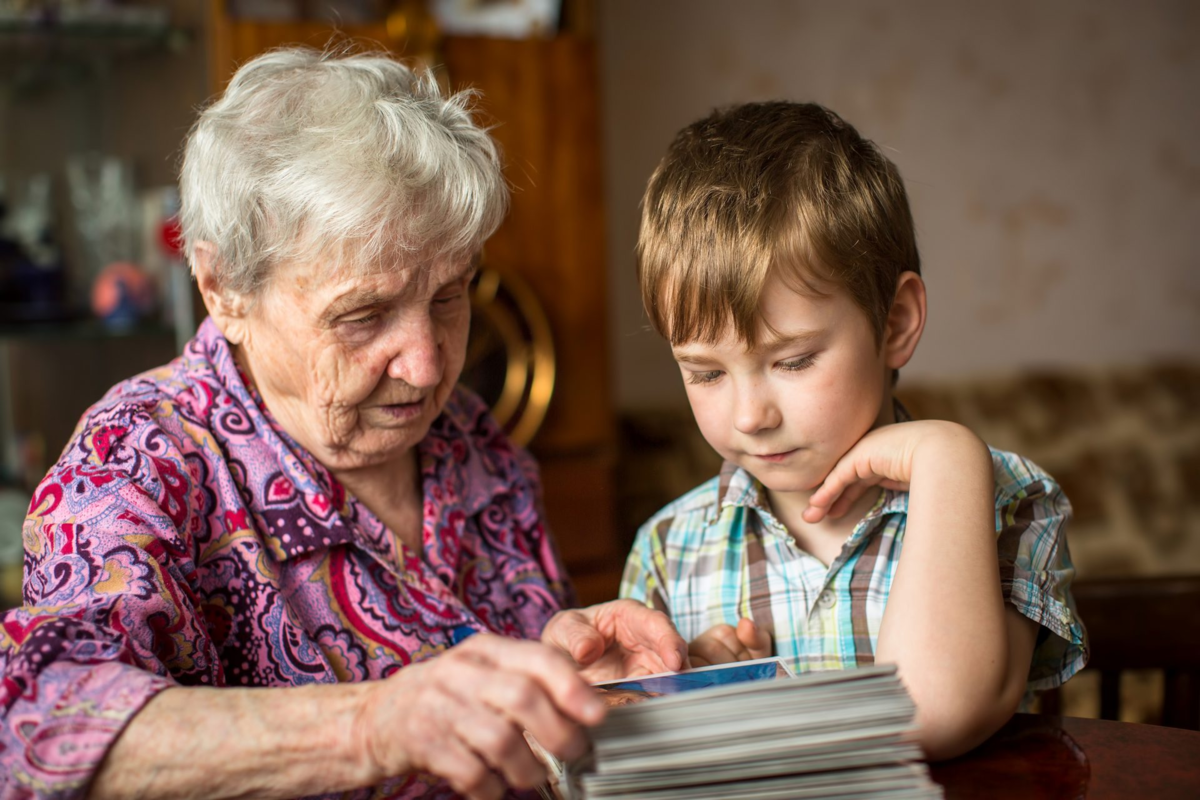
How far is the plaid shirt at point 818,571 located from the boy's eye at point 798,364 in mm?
182

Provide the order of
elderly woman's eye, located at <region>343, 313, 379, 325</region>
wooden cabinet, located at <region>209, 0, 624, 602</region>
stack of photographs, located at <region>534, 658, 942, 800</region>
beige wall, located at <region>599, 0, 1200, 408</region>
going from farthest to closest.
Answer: beige wall, located at <region>599, 0, 1200, 408</region>, wooden cabinet, located at <region>209, 0, 624, 602</region>, elderly woman's eye, located at <region>343, 313, 379, 325</region>, stack of photographs, located at <region>534, 658, 942, 800</region>

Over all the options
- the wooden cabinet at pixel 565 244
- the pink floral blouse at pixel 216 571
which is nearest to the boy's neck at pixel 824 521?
the pink floral blouse at pixel 216 571

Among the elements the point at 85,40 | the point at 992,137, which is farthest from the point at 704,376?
the point at 992,137

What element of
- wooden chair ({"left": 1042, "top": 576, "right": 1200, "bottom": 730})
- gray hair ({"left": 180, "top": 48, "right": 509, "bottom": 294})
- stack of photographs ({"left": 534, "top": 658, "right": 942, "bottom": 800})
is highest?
gray hair ({"left": 180, "top": 48, "right": 509, "bottom": 294})

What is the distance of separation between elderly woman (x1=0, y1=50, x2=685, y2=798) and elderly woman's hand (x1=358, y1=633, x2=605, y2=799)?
3 cm

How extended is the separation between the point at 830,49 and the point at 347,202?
2.81 metres

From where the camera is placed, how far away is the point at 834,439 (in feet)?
3.64

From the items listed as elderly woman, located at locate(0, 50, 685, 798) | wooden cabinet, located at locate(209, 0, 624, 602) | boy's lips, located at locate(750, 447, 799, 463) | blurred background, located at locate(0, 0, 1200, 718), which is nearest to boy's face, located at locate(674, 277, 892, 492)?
boy's lips, located at locate(750, 447, 799, 463)

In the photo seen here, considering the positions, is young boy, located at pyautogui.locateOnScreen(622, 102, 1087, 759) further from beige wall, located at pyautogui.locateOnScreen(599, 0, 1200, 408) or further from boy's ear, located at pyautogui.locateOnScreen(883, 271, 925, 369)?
beige wall, located at pyautogui.locateOnScreen(599, 0, 1200, 408)

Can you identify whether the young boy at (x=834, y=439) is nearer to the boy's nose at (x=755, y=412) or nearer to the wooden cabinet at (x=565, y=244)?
the boy's nose at (x=755, y=412)

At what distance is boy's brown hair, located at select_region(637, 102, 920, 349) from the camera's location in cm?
107

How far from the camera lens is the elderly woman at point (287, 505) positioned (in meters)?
0.83

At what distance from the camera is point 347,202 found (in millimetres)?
1130

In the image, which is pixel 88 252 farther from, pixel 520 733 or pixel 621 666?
pixel 520 733
